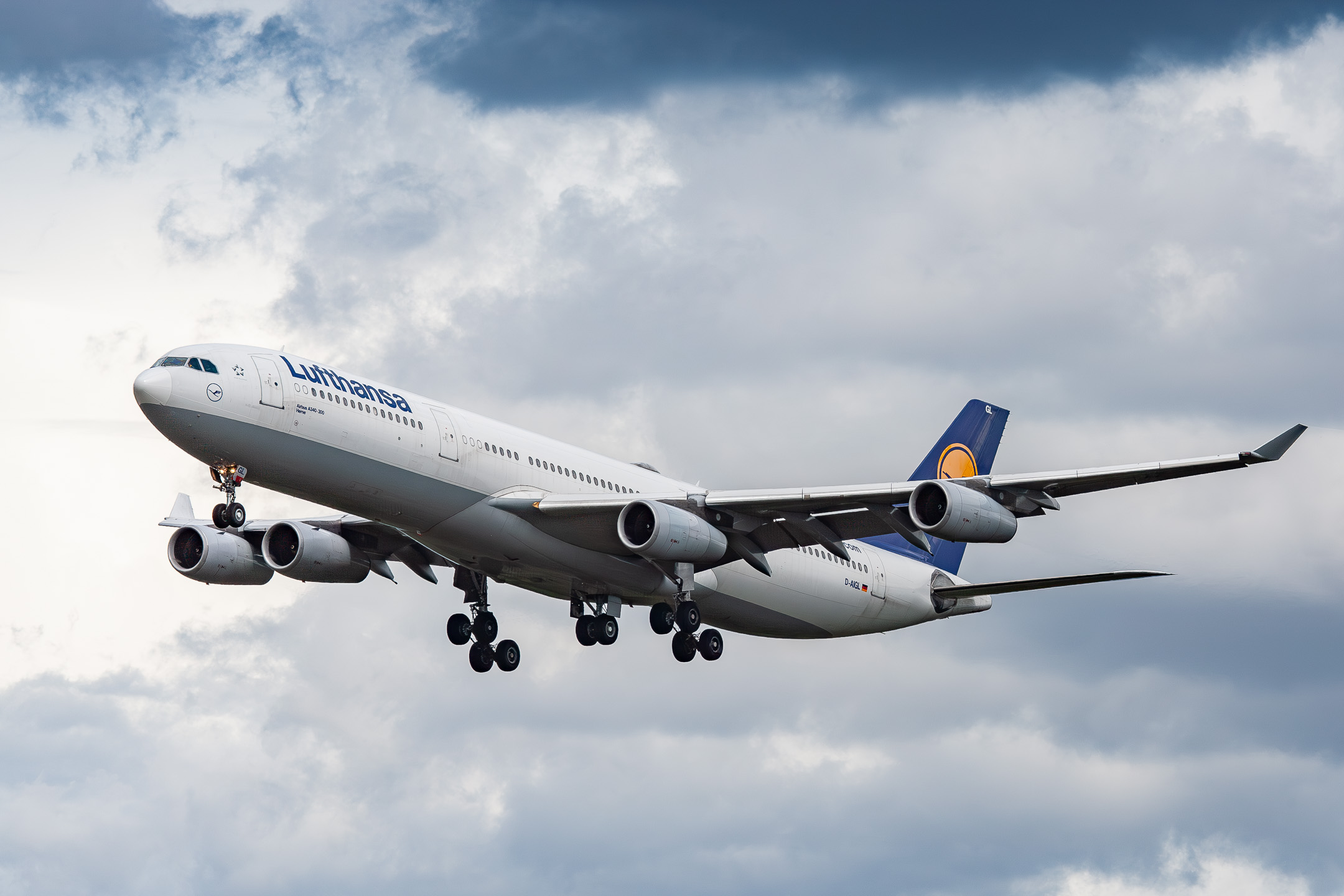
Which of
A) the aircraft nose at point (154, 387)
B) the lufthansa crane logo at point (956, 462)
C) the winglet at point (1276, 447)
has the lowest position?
the winglet at point (1276, 447)

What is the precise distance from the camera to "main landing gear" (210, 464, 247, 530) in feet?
145

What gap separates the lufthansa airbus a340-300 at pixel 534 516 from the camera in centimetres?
4497

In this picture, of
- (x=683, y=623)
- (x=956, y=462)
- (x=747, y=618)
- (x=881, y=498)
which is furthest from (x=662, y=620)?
(x=956, y=462)

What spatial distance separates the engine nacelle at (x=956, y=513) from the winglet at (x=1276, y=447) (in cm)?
695

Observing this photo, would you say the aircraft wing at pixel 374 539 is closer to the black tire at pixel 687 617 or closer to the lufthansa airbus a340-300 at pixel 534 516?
the lufthansa airbus a340-300 at pixel 534 516

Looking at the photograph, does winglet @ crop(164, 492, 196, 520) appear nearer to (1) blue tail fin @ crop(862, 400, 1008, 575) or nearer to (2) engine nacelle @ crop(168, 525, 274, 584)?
(2) engine nacelle @ crop(168, 525, 274, 584)

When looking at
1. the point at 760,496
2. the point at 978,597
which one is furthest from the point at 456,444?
the point at 978,597

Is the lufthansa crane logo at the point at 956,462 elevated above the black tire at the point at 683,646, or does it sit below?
above

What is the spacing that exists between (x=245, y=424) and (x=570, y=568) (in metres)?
11.8

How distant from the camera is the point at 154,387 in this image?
4369 centimetres

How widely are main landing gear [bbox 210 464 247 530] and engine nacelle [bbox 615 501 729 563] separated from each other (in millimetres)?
11006

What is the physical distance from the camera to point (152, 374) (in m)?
44.1

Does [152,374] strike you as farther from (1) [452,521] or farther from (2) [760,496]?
(2) [760,496]

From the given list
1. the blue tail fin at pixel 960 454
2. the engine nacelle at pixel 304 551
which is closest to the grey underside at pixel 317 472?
the engine nacelle at pixel 304 551
